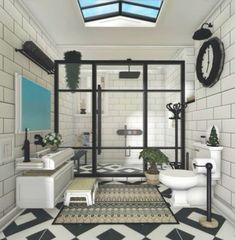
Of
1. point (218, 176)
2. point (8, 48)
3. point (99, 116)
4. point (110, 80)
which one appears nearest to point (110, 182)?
point (99, 116)

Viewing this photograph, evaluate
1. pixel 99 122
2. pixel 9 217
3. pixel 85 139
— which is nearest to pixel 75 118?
pixel 85 139

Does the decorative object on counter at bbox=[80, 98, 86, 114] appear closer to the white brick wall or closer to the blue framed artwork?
the blue framed artwork

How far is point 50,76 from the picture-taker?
3.69 metres

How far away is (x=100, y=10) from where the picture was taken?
9.63 feet

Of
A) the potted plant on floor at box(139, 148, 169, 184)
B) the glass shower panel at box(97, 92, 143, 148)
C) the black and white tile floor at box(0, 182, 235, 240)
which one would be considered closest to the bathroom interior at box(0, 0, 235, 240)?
the black and white tile floor at box(0, 182, 235, 240)

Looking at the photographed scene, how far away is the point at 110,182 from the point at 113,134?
1351 mm

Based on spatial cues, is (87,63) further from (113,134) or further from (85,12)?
(113,134)

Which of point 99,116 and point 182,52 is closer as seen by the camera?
point 99,116

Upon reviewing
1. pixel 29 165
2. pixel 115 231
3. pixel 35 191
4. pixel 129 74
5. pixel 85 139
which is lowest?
pixel 115 231

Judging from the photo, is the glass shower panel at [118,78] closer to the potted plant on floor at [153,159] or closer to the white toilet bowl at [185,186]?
the potted plant on floor at [153,159]

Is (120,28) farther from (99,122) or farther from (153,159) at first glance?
(153,159)

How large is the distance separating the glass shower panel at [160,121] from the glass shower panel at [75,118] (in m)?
1.21

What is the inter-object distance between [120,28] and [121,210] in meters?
2.52

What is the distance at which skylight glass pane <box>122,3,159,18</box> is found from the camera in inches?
114
